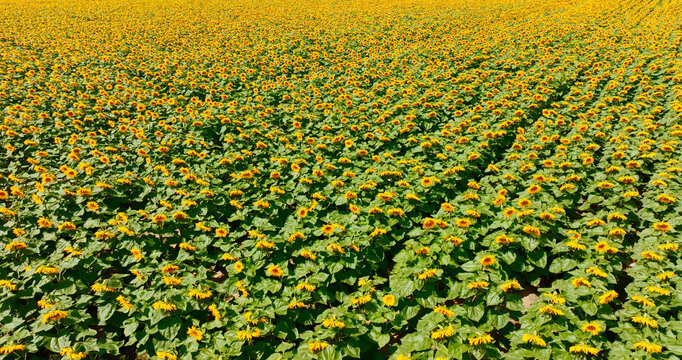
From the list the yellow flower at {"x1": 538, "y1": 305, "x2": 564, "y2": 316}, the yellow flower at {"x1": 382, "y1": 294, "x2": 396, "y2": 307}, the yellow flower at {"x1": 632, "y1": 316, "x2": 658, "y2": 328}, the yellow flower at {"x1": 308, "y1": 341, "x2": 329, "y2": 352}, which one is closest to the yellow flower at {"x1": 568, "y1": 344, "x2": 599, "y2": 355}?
the yellow flower at {"x1": 538, "y1": 305, "x2": 564, "y2": 316}

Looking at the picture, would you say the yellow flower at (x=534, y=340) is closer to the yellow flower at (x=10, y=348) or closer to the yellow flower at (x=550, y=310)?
the yellow flower at (x=550, y=310)

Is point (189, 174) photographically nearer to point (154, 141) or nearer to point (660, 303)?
point (154, 141)

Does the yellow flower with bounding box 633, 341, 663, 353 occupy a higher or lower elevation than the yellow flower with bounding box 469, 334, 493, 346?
higher

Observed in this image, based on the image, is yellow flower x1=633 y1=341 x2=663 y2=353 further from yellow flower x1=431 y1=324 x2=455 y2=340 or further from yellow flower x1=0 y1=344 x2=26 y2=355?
yellow flower x1=0 y1=344 x2=26 y2=355

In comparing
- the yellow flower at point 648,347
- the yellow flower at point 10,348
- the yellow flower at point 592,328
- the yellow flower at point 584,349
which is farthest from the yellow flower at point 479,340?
the yellow flower at point 10,348

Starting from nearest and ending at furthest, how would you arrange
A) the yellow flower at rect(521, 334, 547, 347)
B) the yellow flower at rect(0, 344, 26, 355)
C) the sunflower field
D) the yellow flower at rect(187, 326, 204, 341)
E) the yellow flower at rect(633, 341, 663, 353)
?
the yellow flower at rect(633, 341, 663, 353), the yellow flower at rect(521, 334, 547, 347), the yellow flower at rect(0, 344, 26, 355), the yellow flower at rect(187, 326, 204, 341), the sunflower field

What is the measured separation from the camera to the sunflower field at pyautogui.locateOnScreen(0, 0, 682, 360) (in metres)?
3.77

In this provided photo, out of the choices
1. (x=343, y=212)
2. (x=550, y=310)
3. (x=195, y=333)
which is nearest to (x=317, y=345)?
(x=195, y=333)

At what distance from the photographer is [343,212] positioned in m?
5.87

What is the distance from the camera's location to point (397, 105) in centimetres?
906

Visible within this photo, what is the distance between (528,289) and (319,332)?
11.0 feet

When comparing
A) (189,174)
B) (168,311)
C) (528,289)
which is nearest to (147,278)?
(168,311)

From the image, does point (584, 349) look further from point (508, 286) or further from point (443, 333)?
point (443, 333)

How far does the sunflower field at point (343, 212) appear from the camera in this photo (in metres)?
3.77
